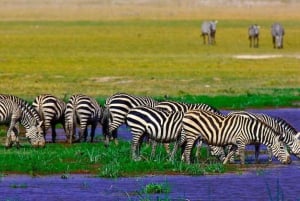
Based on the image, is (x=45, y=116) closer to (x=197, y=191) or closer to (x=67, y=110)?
(x=67, y=110)

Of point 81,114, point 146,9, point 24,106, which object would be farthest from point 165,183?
point 146,9

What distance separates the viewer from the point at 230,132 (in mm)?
16406

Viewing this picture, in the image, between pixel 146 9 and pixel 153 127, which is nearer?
pixel 153 127

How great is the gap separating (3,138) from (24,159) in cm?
414

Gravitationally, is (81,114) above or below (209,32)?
below

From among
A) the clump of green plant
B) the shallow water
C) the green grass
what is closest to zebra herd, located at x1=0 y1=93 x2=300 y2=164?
the shallow water

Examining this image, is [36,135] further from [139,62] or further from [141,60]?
[141,60]

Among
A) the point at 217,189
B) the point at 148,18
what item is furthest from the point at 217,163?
the point at 148,18

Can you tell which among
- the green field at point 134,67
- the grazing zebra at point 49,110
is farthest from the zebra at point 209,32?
the grazing zebra at point 49,110

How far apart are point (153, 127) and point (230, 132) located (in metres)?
1.16

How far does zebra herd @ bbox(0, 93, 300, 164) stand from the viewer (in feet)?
53.6

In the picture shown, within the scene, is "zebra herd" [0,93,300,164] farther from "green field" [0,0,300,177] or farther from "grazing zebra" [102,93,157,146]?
"green field" [0,0,300,177]

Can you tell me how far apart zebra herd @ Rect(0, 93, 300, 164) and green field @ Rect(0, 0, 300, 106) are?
8.57 meters

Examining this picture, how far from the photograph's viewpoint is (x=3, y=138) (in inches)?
802
